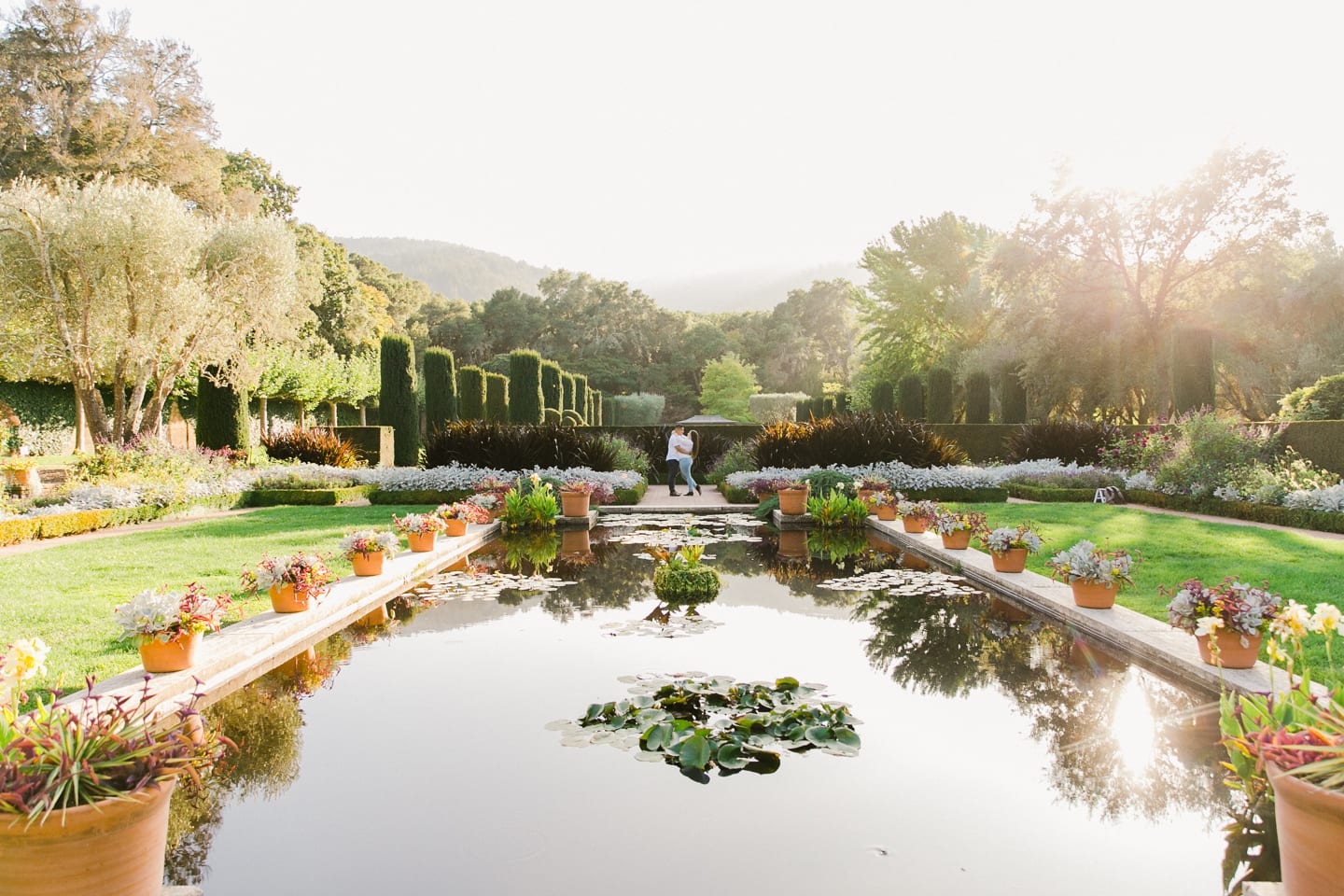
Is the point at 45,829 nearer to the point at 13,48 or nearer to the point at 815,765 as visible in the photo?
the point at 815,765

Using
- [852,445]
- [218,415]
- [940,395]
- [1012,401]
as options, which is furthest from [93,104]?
[1012,401]

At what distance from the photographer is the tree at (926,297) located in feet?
114

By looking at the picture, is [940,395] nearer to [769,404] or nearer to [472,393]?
[472,393]

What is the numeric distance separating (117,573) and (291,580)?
9.55 feet

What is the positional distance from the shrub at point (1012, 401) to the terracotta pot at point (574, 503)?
1479cm

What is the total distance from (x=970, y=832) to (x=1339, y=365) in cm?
2384

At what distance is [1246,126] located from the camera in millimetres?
23156

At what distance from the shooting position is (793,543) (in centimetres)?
946

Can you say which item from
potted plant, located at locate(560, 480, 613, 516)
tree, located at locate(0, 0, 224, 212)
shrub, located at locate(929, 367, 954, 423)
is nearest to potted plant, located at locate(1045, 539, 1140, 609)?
potted plant, located at locate(560, 480, 613, 516)

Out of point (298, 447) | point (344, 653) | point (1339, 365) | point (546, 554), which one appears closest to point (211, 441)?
point (298, 447)

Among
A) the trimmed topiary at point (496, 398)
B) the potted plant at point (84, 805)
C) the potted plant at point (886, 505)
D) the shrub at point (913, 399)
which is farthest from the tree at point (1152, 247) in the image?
the potted plant at point (84, 805)

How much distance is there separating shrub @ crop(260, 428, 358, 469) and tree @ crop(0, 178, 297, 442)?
301 centimetres

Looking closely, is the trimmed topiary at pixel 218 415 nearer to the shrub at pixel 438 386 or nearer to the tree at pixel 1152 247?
the shrub at pixel 438 386

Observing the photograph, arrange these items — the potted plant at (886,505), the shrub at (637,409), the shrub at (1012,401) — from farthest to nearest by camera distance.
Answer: the shrub at (637,409) → the shrub at (1012,401) → the potted plant at (886,505)
